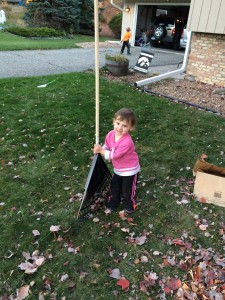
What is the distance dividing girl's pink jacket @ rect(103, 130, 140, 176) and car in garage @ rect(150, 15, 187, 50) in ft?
58.0

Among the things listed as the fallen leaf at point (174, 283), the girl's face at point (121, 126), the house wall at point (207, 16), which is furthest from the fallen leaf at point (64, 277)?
the house wall at point (207, 16)

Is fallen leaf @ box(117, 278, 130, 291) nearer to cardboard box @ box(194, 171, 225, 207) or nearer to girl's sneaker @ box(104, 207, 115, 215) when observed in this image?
girl's sneaker @ box(104, 207, 115, 215)

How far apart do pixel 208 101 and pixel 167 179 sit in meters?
3.90

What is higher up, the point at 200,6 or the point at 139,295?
the point at 200,6

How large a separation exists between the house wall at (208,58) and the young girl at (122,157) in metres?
6.39

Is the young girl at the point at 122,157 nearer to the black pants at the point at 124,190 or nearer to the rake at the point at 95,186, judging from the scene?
the black pants at the point at 124,190

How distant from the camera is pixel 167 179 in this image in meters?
4.09

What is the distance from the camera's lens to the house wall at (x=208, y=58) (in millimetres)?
8328

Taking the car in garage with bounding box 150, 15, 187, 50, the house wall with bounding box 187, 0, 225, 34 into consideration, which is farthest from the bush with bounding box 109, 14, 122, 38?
the house wall with bounding box 187, 0, 225, 34

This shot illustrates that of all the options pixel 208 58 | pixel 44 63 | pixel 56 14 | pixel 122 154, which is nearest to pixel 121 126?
pixel 122 154

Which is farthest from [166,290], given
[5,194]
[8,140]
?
[8,140]

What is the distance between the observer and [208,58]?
8.61 meters

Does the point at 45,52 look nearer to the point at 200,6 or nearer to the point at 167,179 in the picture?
the point at 200,6

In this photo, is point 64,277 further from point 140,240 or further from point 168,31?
point 168,31
